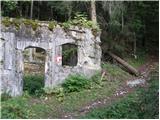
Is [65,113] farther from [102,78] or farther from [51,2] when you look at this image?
[51,2]

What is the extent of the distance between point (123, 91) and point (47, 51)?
13.9 feet

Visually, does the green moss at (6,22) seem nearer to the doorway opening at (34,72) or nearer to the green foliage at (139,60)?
the doorway opening at (34,72)

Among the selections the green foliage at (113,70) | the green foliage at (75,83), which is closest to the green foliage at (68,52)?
the green foliage at (113,70)

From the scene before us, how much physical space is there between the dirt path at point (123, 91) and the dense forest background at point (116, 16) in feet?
6.98

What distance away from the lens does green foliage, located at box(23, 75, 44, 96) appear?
66.8 feet

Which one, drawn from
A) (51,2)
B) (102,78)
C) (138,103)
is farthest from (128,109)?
(51,2)

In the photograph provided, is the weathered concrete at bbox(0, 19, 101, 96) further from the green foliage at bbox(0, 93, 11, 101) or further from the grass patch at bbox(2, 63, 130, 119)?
the grass patch at bbox(2, 63, 130, 119)

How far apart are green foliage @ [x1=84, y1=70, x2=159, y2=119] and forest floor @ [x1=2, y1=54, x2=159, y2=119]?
3.46 feet

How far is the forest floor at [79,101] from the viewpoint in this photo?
16.1 metres

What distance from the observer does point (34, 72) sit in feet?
80.6

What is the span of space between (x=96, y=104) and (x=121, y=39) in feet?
42.8

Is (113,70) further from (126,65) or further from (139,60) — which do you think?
(139,60)

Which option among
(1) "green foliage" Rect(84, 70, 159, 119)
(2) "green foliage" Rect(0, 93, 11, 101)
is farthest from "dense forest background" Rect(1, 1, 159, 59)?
(1) "green foliage" Rect(84, 70, 159, 119)

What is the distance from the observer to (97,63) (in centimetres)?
2264
